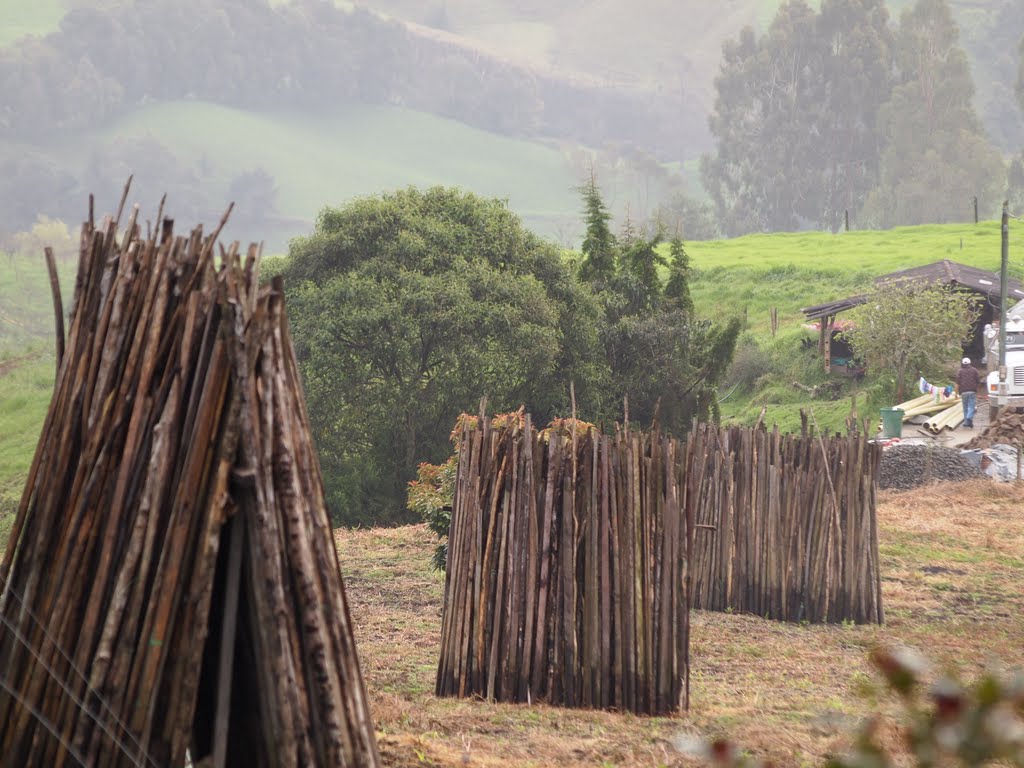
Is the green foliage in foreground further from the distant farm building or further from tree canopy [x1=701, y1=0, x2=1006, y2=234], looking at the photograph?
tree canopy [x1=701, y1=0, x2=1006, y2=234]

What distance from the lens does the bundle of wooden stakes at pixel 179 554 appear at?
340 centimetres

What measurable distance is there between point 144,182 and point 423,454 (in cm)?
8740

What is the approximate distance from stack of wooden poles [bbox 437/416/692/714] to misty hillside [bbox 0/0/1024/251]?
235ft

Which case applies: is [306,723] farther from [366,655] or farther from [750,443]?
[750,443]

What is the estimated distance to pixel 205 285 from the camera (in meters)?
3.57

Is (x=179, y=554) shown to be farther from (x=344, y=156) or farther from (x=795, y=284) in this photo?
(x=344, y=156)

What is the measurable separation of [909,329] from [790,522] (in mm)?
22126

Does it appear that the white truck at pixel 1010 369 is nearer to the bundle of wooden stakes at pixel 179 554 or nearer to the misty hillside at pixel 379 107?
the bundle of wooden stakes at pixel 179 554

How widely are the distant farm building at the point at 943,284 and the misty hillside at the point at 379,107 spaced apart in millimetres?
40621

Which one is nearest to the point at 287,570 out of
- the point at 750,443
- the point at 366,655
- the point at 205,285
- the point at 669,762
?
the point at 205,285

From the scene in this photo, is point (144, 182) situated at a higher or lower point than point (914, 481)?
higher

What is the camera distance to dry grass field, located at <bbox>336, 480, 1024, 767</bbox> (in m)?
5.75

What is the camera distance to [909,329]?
103 feet

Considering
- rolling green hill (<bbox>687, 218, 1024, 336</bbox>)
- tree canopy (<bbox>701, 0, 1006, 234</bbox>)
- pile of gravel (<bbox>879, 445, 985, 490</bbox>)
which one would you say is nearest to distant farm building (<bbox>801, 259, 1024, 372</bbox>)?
rolling green hill (<bbox>687, 218, 1024, 336</bbox>)
